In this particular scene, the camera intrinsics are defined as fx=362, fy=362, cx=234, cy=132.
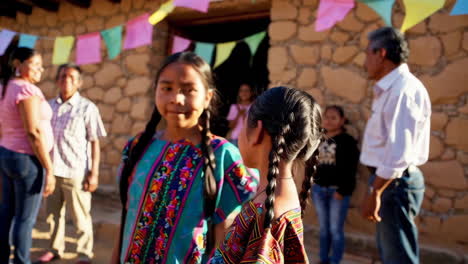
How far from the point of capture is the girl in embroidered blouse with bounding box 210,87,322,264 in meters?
0.92

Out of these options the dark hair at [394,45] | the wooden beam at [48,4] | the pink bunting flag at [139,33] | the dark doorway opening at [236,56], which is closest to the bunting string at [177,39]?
the pink bunting flag at [139,33]

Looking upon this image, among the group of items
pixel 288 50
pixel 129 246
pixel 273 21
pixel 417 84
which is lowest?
pixel 129 246

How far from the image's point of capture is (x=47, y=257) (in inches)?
122

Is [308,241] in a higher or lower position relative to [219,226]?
lower

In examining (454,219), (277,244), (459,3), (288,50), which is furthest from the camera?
(288,50)

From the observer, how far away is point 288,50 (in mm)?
3875

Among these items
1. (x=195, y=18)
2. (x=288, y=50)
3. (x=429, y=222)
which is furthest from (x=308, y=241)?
(x=195, y=18)

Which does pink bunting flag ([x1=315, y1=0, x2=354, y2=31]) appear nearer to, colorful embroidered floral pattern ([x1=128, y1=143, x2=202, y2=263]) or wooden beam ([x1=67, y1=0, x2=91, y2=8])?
colorful embroidered floral pattern ([x1=128, y1=143, x2=202, y2=263])

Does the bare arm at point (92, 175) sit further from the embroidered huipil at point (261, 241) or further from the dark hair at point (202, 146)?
the embroidered huipil at point (261, 241)

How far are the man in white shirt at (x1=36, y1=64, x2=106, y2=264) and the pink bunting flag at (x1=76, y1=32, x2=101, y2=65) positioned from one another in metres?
0.97

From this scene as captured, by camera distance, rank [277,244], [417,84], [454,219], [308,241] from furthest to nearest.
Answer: [308,241] < [454,219] < [417,84] < [277,244]

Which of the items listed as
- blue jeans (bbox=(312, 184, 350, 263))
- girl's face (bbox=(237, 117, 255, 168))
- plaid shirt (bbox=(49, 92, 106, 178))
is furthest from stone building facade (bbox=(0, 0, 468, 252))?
girl's face (bbox=(237, 117, 255, 168))

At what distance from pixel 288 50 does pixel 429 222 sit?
213 cm

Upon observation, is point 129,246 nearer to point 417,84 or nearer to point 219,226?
point 219,226
